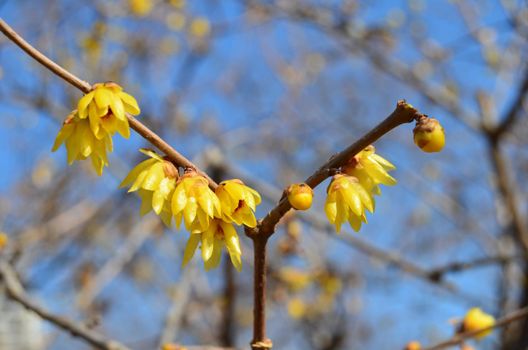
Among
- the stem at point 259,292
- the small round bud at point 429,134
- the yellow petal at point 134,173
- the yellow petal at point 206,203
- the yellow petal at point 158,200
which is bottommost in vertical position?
the stem at point 259,292

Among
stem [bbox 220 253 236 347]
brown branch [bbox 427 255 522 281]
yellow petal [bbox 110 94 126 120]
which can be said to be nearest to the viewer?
yellow petal [bbox 110 94 126 120]

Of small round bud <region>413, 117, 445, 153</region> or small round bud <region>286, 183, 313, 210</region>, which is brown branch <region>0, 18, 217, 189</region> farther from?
small round bud <region>413, 117, 445, 153</region>

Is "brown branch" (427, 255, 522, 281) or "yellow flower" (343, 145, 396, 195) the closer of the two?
"yellow flower" (343, 145, 396, 195)

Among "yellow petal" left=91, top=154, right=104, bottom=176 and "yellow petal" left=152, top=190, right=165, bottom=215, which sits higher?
"yellow petal" left=91, top=154, right=104, bottom=176

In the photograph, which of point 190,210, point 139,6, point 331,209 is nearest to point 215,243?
point 190,210

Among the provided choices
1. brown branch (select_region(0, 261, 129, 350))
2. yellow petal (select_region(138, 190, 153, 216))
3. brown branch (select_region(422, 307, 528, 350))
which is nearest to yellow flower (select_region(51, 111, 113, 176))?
yellow petal (select_region(138, 190, 153, 216))

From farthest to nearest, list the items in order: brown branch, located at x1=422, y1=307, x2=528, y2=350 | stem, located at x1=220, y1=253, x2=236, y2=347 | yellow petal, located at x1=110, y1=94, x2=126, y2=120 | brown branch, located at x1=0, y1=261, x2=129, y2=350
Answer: stem, located at x1=220, y1=253, x2=236, y2=347
brown branch, located at x1=0, y1=261, x2=129, y2=350
brown branch, located at x1=422, y1=307, x2=528, y2=350
yellow petal, located at x1=110, y1=94, x2=126, y2=120

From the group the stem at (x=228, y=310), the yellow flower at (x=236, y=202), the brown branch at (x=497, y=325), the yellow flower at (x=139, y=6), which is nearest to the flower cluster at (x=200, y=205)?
the yellow flower at (x=236, y=202)

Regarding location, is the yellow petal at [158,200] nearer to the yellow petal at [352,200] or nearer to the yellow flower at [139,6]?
the yellow petal at [352,200]
